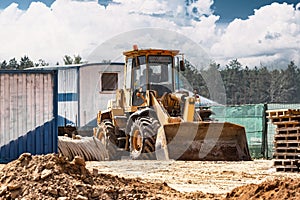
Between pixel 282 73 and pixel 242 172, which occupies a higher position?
pixel 282 73

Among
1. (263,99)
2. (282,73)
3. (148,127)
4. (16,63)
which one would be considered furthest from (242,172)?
(16,63)

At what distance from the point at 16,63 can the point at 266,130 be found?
264ft

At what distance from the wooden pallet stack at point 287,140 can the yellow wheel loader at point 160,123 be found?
292 cm

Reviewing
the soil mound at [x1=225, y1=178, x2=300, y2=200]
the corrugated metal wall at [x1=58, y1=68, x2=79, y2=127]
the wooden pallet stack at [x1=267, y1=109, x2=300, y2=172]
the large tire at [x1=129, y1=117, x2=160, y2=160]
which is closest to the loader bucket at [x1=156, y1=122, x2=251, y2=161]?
the large tire at [x1=129, y1=117, x2=160, y2=160]

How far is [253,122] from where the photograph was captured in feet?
74.3

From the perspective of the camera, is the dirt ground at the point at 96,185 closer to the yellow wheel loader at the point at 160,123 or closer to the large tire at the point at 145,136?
the yellow wheel loader at the point at 160,123

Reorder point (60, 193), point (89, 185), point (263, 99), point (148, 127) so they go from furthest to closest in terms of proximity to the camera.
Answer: point (263, 99), point (148, 127), point (89, 185), point (60, 193)

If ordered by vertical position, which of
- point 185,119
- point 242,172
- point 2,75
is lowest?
point 242,172

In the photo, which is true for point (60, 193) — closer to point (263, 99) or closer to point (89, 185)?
point (89, 185)

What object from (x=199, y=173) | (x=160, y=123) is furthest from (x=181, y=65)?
(x=199, y=173)

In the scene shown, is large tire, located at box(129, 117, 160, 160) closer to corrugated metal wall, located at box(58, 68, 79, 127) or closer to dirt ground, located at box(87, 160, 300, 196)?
dirt ground, located at box(87, 160, 300, 196)

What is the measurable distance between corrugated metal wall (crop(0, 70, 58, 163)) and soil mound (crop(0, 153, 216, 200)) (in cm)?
665

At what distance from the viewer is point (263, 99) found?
78000 mm

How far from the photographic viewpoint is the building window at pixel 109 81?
104ft
